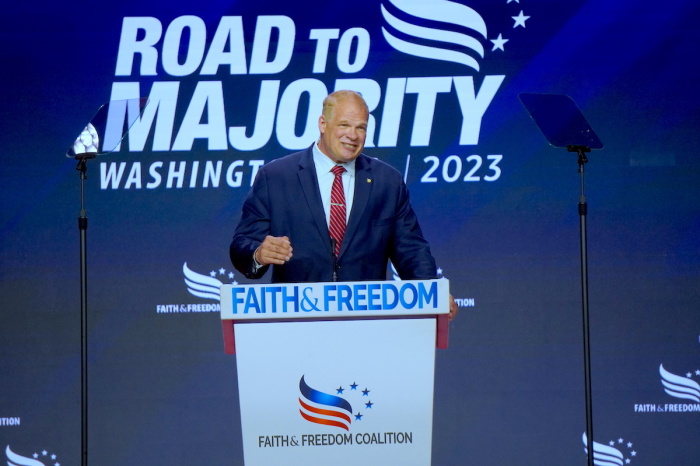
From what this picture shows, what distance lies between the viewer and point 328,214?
3684mm

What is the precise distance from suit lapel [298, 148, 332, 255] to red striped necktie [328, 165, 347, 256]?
32mm

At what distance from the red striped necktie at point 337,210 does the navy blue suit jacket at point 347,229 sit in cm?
3

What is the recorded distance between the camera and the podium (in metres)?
2.79

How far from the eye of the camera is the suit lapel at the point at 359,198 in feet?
11.8

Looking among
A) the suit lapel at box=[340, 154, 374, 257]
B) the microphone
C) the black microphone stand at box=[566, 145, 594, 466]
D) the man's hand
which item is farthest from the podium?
the black microphone stand at box=[566, 145, 594, 466]

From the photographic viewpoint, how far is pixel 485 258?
495 cm

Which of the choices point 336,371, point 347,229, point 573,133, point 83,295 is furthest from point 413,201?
point 336,371

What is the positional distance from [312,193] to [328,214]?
0.10 m

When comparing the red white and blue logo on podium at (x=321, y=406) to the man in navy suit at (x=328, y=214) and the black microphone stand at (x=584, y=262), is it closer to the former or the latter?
the man in navy suit at (x=328, y=214)

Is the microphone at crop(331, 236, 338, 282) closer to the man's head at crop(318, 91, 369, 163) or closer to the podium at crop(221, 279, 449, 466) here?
the man's head at crop(318, 91, 369, 163)

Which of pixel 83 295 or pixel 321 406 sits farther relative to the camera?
pixel 83 295

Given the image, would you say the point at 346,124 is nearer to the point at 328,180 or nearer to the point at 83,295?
the point at 328,180

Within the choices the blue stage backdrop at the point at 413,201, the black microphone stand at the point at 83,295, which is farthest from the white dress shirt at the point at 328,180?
the blue stage backdrop at the point at 413,201

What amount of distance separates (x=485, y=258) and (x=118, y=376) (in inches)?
80.3
